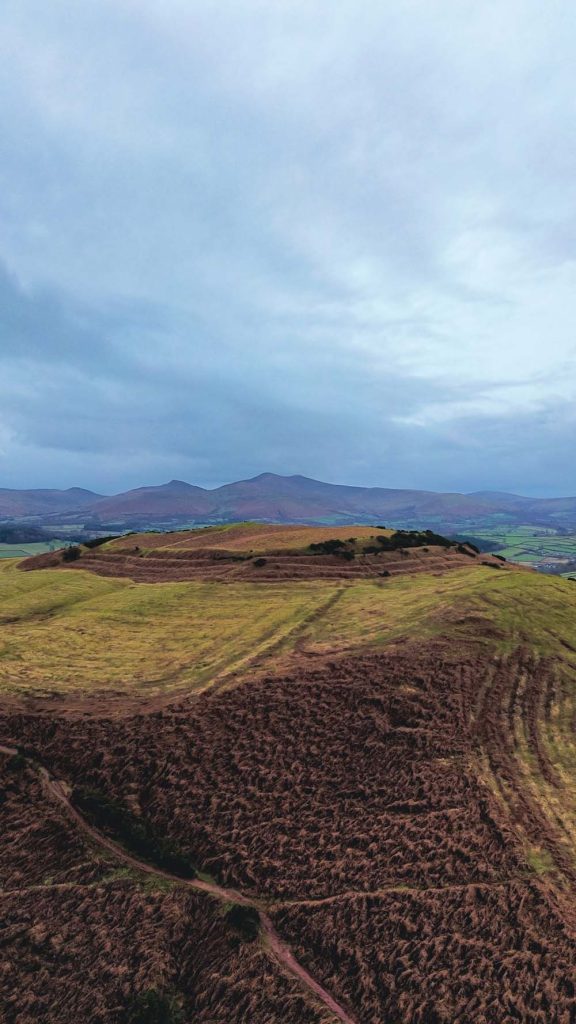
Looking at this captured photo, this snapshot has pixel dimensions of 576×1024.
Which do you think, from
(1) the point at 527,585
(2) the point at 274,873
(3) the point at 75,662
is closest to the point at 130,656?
Answer: (3) the point at 75,662

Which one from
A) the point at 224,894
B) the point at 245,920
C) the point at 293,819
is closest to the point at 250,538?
the point at 293,819

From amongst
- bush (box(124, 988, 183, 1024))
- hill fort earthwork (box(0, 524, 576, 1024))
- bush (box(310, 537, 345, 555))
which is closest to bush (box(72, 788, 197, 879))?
hill fort earthwork (box(0, 524, 576, 1024))

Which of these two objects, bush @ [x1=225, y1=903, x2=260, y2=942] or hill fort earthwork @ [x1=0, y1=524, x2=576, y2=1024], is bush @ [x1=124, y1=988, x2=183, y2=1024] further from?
bush @ [x1=225, y1=903, x2=260, y2=942]

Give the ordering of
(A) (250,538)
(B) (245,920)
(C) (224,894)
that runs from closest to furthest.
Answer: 1. (B) (245,920)
2. (C) (224,894)
3. (A) (250,538)

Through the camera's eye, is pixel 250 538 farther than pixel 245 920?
Yes

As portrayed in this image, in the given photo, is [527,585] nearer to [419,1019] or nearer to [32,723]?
[419,1019]

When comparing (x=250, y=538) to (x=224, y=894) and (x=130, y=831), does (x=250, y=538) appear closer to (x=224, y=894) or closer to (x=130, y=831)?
(x=130, y=831)
